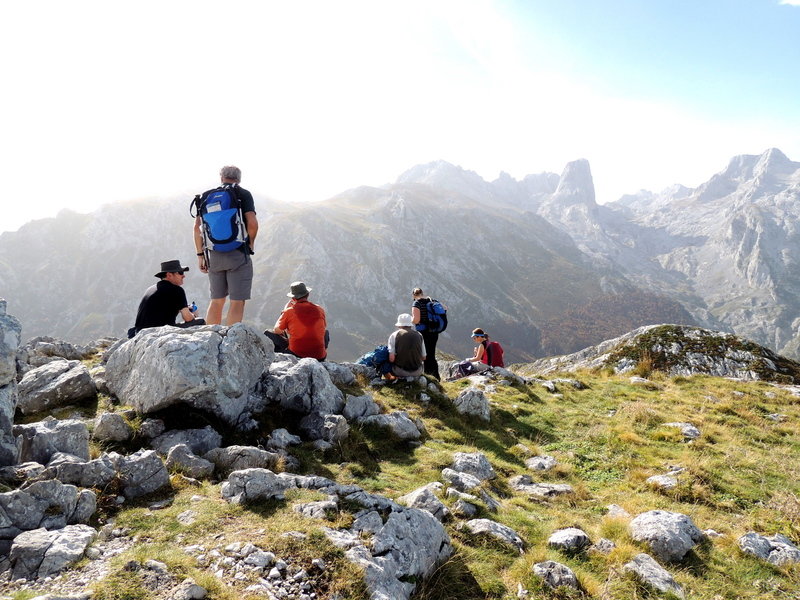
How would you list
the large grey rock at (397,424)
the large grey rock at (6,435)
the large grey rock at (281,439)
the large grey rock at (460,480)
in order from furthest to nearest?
the large grey rock at (397,424)
the large grey rock at (281,439)
the large grey rock at (460,480)
the large grey rock at (6,435)

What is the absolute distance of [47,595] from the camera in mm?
3725

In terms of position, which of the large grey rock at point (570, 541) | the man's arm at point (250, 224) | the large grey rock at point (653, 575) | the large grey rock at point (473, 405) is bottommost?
the large grey rock at point (473, 405)

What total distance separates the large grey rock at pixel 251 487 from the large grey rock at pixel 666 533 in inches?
231

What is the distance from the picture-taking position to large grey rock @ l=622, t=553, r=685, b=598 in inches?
225

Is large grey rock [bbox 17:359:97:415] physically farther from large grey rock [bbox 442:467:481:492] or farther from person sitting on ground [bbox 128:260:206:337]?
large grey rock [bbox 442:467:481:492]

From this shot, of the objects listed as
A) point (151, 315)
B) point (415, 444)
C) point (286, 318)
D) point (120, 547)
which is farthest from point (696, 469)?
point (151, 315)

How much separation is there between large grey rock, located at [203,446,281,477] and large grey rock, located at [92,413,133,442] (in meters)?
1.54

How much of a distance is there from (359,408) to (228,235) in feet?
19.1

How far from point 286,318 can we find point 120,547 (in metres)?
9.96

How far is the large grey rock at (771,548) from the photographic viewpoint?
655 cm

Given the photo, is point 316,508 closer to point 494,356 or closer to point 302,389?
point 302,389

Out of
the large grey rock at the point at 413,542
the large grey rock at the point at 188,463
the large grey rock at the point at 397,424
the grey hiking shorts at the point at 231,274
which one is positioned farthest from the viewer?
the grey hiking shorts at the point at 231,274

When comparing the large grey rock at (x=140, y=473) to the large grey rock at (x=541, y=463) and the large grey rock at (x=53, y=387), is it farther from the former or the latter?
the large grey rock at (x=541, y=463)

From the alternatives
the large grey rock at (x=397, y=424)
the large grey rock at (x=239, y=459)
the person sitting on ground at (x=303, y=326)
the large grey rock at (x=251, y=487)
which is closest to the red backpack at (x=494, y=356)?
the person sitting on ground at (x=303, y=326)
